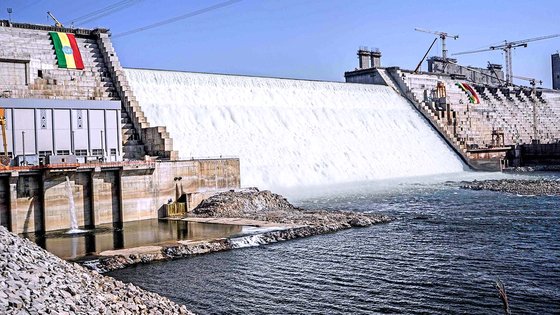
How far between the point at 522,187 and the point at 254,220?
2076 cm

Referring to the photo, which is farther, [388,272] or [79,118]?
[79,118]

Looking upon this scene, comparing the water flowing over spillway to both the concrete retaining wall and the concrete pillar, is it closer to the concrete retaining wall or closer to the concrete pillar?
the concrete retaining wall

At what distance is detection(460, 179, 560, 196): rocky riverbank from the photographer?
121 ft

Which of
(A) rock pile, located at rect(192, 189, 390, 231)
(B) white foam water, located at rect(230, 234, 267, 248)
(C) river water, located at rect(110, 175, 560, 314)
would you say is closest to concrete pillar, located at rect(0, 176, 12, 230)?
(A) rock pile, located at rect(192, 189, 390, 231)

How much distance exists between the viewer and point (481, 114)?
235 feet

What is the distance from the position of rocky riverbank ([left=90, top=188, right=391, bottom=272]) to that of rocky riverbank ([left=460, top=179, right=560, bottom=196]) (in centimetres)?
1426

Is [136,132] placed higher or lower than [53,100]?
lower

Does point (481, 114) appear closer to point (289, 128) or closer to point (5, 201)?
point (289, 128)

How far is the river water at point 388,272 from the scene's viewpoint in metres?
14.2

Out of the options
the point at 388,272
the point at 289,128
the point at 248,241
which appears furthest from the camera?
the point at 289,128

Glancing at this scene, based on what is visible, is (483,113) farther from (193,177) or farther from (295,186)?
(193,177)

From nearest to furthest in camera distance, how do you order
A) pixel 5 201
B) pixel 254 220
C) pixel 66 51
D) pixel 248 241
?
1. pixel 248 241
2. pixel 5 201
3. pixel 254 220
4. pixel 66 51

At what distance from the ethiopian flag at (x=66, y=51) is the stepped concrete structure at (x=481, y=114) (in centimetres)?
3574

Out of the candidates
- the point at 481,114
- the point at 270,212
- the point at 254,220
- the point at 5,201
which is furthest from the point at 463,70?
the point at 5,201
